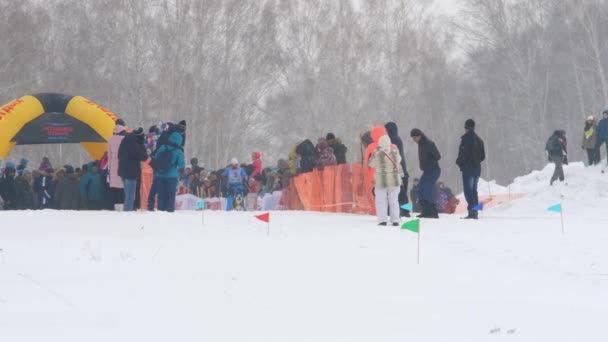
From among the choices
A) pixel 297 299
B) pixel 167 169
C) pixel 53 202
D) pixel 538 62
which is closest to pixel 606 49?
pixel 538 62

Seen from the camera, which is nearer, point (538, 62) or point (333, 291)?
point (333, 291)

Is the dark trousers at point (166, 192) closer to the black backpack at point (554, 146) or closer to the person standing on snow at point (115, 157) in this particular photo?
the person standing on snow at point (115, 157)

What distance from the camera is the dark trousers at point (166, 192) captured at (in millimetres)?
17578

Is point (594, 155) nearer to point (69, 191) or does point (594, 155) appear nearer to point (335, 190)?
point (335, 190)

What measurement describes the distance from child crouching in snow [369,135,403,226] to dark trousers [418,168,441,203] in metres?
1.98

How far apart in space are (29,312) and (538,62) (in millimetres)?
48993

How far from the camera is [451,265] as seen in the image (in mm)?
9469

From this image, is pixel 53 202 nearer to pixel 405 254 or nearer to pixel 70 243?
pixel 70 243

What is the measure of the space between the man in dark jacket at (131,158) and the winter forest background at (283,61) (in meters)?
27.1

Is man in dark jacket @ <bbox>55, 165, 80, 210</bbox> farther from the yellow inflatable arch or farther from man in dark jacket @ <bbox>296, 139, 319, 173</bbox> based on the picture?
man in dark jacket @ <bbox>296, 139, 319, 173</bbox>

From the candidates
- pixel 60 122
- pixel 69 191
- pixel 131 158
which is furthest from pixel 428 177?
pixel 60 122

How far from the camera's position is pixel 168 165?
17312mm

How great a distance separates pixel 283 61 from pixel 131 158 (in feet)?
112

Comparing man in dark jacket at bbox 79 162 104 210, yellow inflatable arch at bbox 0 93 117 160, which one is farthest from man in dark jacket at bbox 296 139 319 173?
yellow inflatable arch at bbox 0 93 117 160
